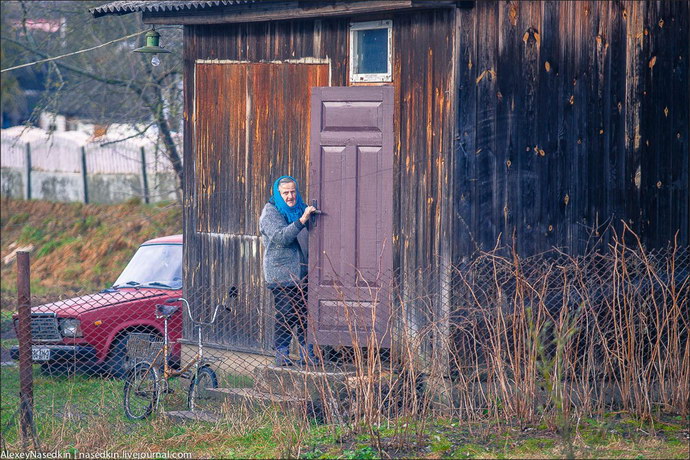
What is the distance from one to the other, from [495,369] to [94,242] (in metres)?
18.4

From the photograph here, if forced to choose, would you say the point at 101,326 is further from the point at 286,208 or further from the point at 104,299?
the point at 286,208

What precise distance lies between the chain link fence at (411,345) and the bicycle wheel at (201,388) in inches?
0.5

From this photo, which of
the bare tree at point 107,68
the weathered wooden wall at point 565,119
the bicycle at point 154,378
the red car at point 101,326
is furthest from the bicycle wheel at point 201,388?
the bare tree at point 107,68

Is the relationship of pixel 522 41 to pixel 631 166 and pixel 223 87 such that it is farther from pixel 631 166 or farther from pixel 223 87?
pixel 223 87

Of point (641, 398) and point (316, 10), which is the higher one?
point (316, 10)

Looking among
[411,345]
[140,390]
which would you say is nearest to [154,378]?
[140,390]

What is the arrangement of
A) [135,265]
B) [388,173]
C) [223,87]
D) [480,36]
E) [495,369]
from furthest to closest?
1. [135,265]
2. [223,87]
3. [388,173]
4. [480,36]
5. [495,369]

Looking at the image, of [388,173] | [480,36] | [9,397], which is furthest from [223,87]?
[9,397]

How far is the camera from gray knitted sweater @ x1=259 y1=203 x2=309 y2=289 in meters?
8.68

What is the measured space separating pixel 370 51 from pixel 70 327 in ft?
16.7

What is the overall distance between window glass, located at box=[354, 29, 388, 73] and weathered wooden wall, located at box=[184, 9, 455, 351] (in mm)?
171

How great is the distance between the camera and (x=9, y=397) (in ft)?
34.5

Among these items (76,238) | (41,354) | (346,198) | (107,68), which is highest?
(107,68)

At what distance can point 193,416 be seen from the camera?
779 centimetres
